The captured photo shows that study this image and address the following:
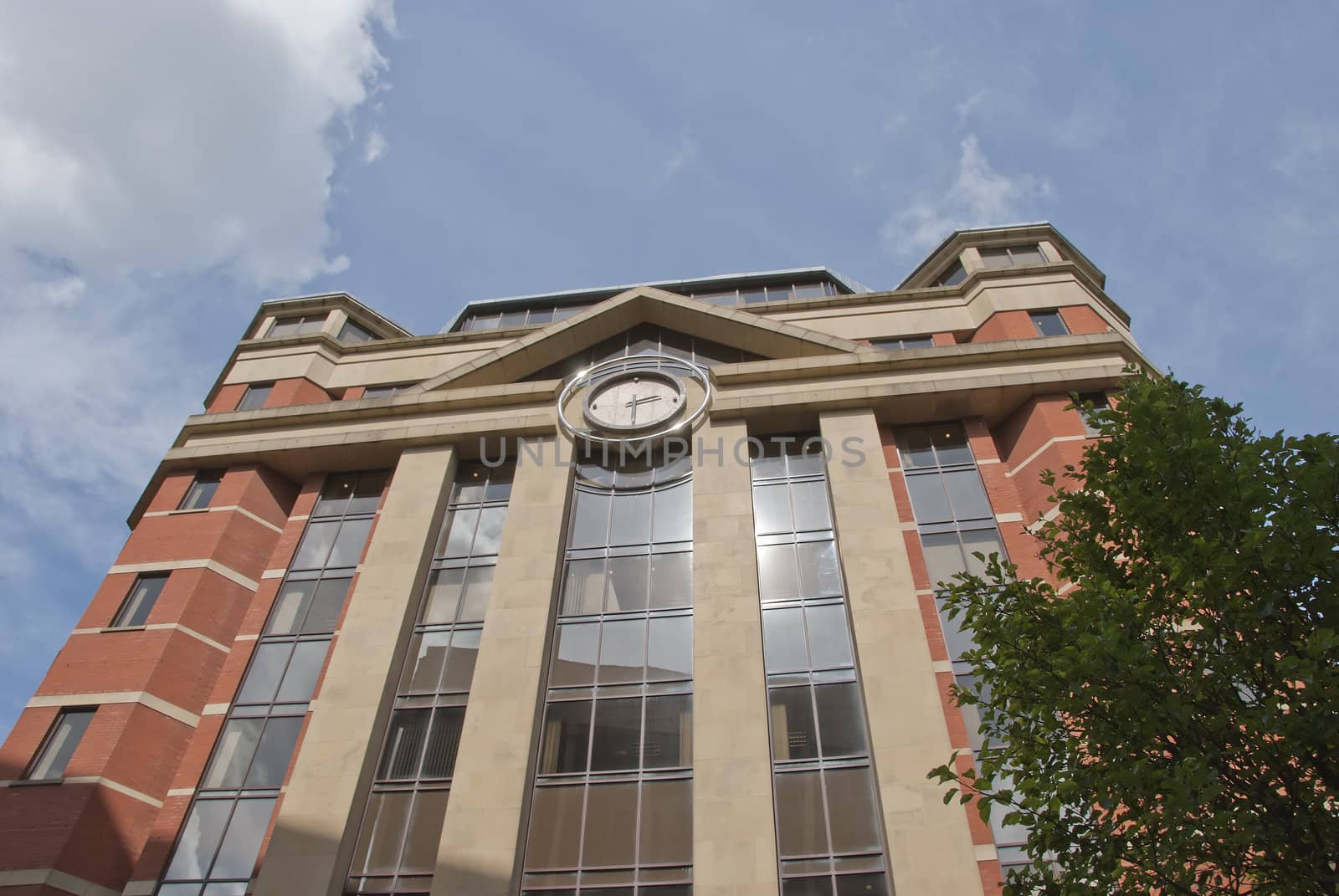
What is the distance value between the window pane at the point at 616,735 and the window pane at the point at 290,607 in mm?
7838

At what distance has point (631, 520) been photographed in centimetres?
2241

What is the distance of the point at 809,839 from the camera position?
16281 mm

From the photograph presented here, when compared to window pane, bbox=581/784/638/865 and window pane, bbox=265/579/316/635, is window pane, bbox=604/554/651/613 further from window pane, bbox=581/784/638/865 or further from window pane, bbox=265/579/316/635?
window pane, bbox=265/579/316/635

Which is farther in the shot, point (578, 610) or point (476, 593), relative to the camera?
point (476, 593)

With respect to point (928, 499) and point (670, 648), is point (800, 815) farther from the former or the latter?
point (928, 499)

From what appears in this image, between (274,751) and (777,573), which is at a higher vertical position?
(777,573)

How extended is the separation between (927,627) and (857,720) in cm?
269

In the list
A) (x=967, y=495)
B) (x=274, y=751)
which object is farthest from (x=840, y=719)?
(x=274, y=751)

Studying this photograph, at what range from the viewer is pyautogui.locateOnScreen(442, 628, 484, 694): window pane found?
19578mm

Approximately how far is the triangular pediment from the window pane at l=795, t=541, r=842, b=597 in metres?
6.72

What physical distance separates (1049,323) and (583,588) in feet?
50.8

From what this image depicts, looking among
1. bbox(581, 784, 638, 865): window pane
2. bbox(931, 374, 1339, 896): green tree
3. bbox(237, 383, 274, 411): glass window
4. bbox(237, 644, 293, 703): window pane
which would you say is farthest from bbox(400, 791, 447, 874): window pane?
bbox(237, 383, 274, 411): glass window

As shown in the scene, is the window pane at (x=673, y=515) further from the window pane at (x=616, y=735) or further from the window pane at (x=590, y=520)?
the window pane at (x=616, y=735)

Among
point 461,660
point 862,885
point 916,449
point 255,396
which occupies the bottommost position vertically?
point 862,885
